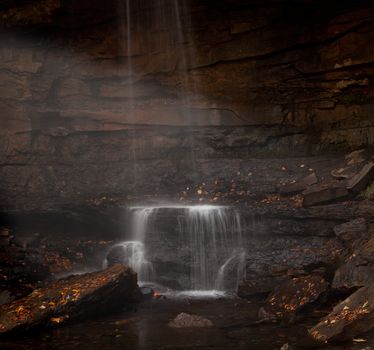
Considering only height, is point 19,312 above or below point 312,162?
below

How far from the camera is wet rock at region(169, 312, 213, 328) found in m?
7.91

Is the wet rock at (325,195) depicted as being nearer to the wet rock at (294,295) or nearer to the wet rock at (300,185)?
the wet rock at (300,185)

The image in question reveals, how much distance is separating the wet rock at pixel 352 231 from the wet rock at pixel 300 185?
7.46ft

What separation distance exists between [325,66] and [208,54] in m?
3.23

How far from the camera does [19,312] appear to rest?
7.91 meters

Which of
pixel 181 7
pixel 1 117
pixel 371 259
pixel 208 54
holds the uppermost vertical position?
pixel 181 7

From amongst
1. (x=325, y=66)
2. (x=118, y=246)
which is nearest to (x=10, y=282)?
(x=118, y=246)

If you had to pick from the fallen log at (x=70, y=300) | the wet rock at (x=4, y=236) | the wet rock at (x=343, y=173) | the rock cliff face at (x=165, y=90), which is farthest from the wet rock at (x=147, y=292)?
the wet rock at (x=343, y=173)

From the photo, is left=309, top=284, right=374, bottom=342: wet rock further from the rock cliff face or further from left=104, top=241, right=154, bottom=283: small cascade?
the rock cliff face

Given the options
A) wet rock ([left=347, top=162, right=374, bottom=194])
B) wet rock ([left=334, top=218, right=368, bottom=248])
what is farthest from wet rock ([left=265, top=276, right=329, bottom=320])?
wet rock ([left=347, top=162, right=374, bottom=194])

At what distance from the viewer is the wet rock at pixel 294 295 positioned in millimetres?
8133

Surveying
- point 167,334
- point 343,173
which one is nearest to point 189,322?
point 167,334

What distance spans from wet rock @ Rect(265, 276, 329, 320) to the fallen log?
2592 millimetres

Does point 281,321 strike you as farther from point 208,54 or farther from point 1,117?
point 1,117
